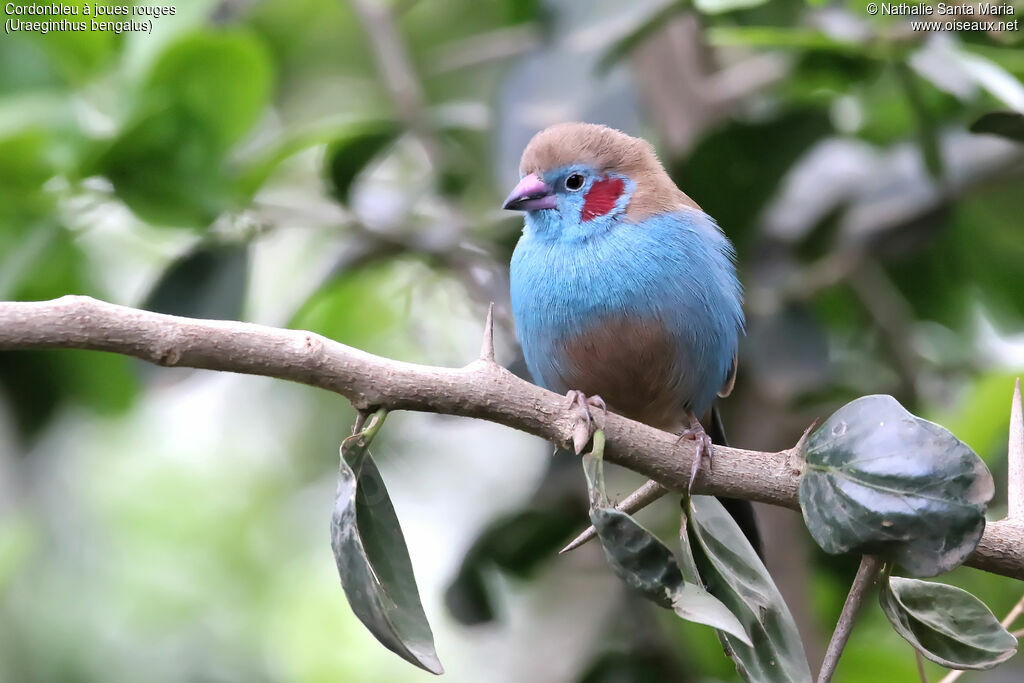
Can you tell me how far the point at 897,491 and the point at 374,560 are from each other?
2.71ft

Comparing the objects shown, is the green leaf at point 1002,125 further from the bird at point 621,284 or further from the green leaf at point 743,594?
the green leaf at point 743,594

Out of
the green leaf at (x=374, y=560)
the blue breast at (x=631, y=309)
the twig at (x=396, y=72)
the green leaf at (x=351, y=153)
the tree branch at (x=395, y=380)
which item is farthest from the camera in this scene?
the twig at (x=396, y=72)

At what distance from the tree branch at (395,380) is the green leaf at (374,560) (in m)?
0.08

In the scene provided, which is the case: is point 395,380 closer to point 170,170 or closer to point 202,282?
point 170,170

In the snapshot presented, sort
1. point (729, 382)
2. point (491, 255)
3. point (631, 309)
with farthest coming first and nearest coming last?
point (491, 255) → point (729, 382) → point (631, 309)

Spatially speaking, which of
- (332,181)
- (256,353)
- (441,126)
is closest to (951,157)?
(441,126)

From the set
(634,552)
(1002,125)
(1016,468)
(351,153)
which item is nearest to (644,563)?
(634,552)

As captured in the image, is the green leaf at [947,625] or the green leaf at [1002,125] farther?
the green leaf at [1002,125]

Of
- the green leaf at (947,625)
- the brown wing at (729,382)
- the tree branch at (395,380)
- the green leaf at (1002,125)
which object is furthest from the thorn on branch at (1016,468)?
the brown wing at (729,382)

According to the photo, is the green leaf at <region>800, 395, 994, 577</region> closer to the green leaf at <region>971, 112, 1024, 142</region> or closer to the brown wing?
the green leaf at <region>971, 112, 1024, 142</region>

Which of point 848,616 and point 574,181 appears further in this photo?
point 574,181

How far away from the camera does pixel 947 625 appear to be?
1.85m

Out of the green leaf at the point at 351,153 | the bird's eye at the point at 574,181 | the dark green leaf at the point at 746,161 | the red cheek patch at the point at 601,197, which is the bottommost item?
the dark green leaf at the point at 746,161

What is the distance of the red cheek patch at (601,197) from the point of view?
A: 299cm
